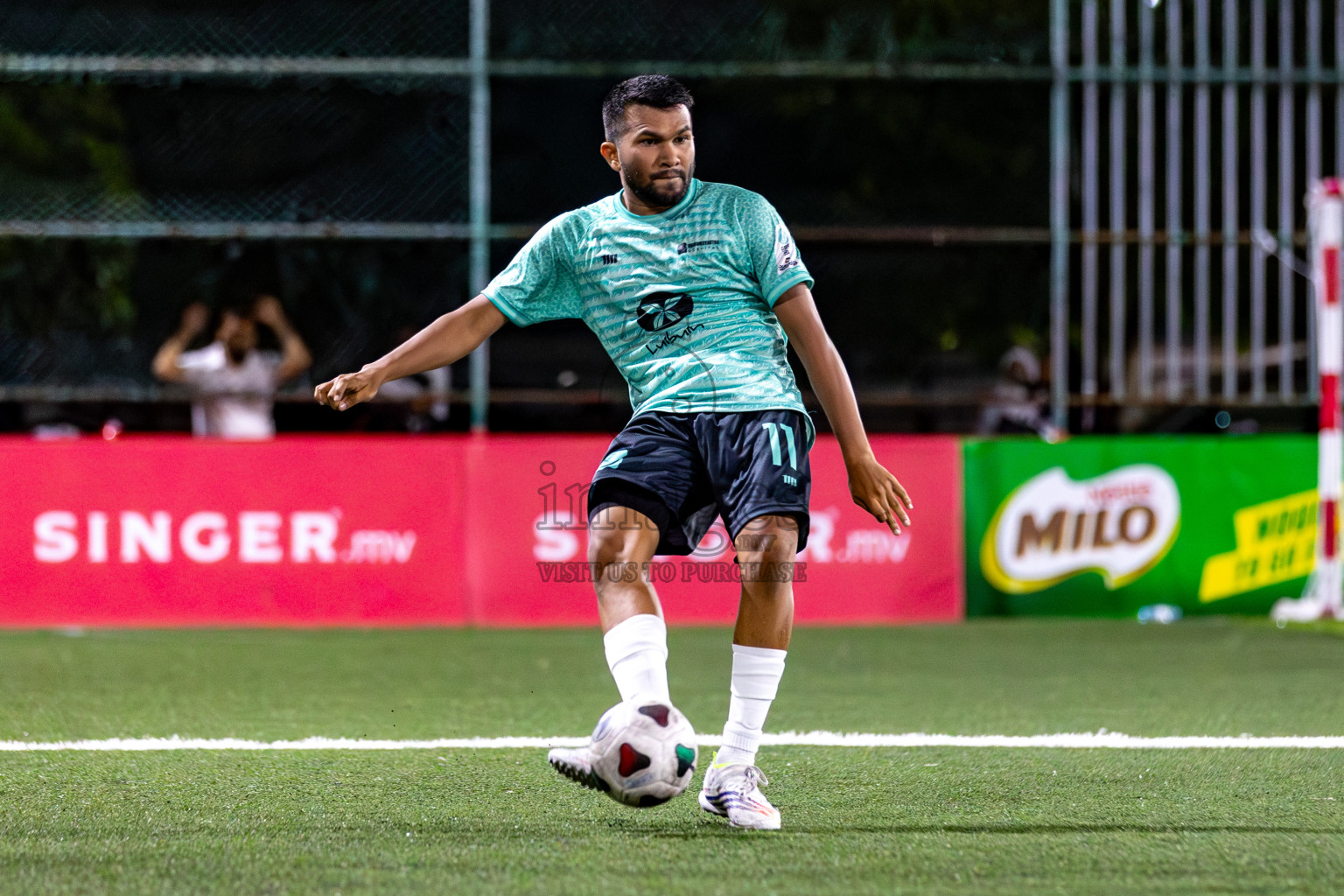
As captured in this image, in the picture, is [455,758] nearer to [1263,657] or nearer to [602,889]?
[602,889]

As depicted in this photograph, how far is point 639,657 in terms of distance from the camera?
12.1 ft

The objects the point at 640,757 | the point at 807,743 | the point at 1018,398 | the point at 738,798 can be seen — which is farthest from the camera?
the point at 1018,398

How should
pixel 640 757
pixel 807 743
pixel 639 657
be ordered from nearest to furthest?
pixel 640 757 < pixel 639 657 < pixel 807 743

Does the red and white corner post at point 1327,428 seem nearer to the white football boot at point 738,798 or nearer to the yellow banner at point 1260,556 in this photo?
the yellow banner at point 1260,556

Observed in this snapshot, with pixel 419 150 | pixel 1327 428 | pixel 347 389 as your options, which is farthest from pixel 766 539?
pixel 419 150

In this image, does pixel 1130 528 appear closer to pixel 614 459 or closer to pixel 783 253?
pixel 783 253

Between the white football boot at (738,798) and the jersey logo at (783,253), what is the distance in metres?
1.18

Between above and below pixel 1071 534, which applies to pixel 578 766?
above

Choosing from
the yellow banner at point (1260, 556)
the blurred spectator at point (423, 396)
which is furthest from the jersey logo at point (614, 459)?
the blurred spectator at point (423, 396)

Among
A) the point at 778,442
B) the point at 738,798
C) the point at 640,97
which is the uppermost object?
the point at 640,97

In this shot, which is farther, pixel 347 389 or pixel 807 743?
pixel 807 743

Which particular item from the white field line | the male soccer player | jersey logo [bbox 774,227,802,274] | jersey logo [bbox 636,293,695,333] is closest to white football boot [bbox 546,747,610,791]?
the male soccer player

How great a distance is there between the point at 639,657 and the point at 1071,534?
6196mm

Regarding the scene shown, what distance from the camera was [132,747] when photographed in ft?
16.2
